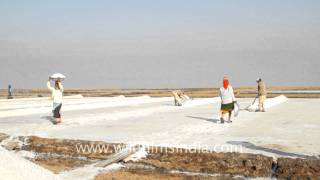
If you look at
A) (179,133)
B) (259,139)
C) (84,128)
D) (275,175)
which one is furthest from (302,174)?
(84,128)

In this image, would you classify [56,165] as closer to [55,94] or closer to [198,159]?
[198,159]

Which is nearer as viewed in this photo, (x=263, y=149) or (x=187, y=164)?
(x=187, y=164)

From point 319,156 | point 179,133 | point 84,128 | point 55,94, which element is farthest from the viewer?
point 55,94

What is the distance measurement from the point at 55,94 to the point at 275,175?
8.16 meters

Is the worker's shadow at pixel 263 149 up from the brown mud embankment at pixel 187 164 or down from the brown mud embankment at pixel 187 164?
up

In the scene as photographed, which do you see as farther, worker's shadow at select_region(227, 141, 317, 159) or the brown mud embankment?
worker's shadow at select_region(227, 141, 317, 159)

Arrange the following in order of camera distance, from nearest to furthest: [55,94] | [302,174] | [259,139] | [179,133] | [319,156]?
[302,174] < [319,156] < [259,139] < [179,133] < [55,94]

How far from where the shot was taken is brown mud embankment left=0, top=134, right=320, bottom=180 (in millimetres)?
7391

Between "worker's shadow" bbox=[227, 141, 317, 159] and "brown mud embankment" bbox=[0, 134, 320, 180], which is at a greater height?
"worker's shadow" bbox=[227, 141, 317, 159]

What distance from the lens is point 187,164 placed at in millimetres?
8211

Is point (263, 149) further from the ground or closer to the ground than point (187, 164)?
further from the ground

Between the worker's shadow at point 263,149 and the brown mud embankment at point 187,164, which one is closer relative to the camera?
the brown mud embankment at point 187,164

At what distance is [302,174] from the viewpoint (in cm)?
715

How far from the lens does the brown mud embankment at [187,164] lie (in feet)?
24.2
